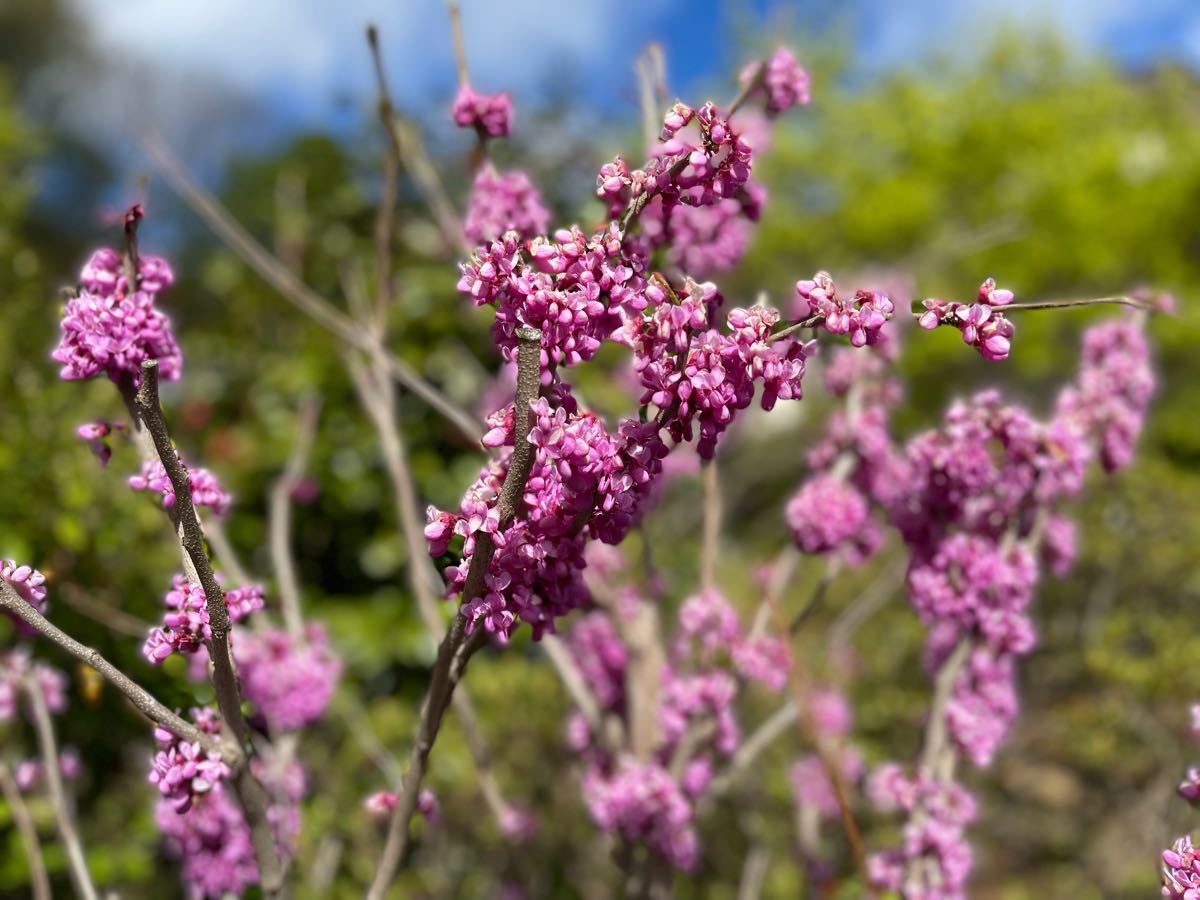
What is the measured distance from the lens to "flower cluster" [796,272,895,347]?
3.33 ft

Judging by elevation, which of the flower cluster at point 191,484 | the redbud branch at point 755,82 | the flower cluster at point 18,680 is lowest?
the flower cluster at point 191,484

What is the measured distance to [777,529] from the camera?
36.0 feet

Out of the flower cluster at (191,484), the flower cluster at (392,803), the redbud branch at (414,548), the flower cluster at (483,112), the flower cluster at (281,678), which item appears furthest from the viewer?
the redbud branch at (414,548)

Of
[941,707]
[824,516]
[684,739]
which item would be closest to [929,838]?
[941,707]

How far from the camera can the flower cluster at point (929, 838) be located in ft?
5.96

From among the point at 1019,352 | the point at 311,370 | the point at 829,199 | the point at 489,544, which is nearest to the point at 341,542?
the point at 311,370

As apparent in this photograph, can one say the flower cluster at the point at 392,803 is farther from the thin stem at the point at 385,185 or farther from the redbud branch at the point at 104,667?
the thin stem at the point at 385,185

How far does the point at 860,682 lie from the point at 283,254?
3.72 m

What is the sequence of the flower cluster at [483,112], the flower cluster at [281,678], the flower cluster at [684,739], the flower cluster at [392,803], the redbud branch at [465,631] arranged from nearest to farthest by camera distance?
the redbud branch at [465,631], the flower cluster at [392,803], the flower cluster at [483,112], the flower cluster at [684,739], the flower cluster at [281,678]

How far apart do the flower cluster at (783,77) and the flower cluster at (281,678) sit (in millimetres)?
1502

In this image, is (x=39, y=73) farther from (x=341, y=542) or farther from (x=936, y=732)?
(x=936, y=732)

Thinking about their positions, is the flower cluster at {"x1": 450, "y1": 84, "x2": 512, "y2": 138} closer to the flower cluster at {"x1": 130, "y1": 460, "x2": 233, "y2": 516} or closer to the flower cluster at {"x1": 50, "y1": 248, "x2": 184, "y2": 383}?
the flower cluster at {"x1": 50, "y1": 248, "x2": 184, "y2": 383}

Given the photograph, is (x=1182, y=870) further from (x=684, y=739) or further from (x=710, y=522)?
(x=710, y=522)

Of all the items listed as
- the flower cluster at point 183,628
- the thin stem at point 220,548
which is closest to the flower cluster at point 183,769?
the flower cluster at point 183,628
